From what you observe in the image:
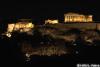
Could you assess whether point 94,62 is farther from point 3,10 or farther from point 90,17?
point 3,10

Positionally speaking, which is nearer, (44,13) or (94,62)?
(94,62)

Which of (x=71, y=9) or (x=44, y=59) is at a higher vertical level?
(x=71, y=9)

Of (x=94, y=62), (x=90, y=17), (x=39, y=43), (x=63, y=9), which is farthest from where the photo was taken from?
(x=63, y=9)

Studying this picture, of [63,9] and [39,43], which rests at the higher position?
[63,9]

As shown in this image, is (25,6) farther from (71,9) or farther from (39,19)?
(71,9)

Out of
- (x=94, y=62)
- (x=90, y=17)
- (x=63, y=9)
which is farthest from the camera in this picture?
(x=63, y=9)

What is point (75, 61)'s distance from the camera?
3.38 meters

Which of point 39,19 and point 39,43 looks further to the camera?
point 39,19

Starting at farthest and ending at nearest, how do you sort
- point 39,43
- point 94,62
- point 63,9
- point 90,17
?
point 63,9 < point 90,17 < point 39,43 < point 94,62

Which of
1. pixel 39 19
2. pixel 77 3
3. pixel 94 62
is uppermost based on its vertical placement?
pixel 77 3

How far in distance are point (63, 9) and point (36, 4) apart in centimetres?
132

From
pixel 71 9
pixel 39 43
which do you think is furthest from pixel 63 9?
pixel 39 43

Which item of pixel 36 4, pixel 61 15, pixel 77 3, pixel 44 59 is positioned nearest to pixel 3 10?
pixel 36 4

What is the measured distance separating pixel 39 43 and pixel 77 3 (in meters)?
6.00
